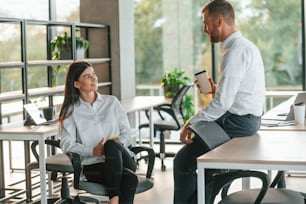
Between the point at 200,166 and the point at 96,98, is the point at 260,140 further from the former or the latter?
the point at 96,98

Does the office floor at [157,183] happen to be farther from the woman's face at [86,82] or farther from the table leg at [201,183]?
the table leg at [201,183]

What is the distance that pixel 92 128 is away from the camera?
360cm

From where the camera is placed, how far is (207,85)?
3365mm

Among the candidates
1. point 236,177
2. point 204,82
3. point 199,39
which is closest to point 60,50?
point 199,39

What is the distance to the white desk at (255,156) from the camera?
8.23 feet

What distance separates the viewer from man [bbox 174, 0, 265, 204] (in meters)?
3.02

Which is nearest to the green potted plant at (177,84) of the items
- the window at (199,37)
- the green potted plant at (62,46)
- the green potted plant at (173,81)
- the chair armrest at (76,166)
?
the green potted plant at (173,81)

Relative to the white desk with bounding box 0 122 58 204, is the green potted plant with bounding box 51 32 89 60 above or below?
above

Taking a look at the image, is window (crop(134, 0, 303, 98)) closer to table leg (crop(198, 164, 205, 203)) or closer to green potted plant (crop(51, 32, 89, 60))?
green potted plant (crop(51, 32, 89, 60))

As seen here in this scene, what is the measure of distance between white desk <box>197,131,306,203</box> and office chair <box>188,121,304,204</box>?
0.08 meters

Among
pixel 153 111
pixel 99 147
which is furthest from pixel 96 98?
pixel 153 111

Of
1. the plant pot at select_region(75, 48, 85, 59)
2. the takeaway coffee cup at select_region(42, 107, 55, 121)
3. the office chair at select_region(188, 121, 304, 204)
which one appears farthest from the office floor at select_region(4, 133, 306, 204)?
the office chair at select_region(188, 121, 304, 204)

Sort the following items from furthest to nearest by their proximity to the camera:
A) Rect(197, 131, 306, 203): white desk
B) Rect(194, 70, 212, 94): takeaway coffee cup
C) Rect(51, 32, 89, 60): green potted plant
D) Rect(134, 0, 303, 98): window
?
Rect(134, 0, 303, 98): window, Rect(51, 32, 89, 60): green potted plant, Rect(194, 70, 212, 94): takeaway coffee cup, Rect(197, 131, 306, 203): white desk

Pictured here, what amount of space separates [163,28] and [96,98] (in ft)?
9.45
